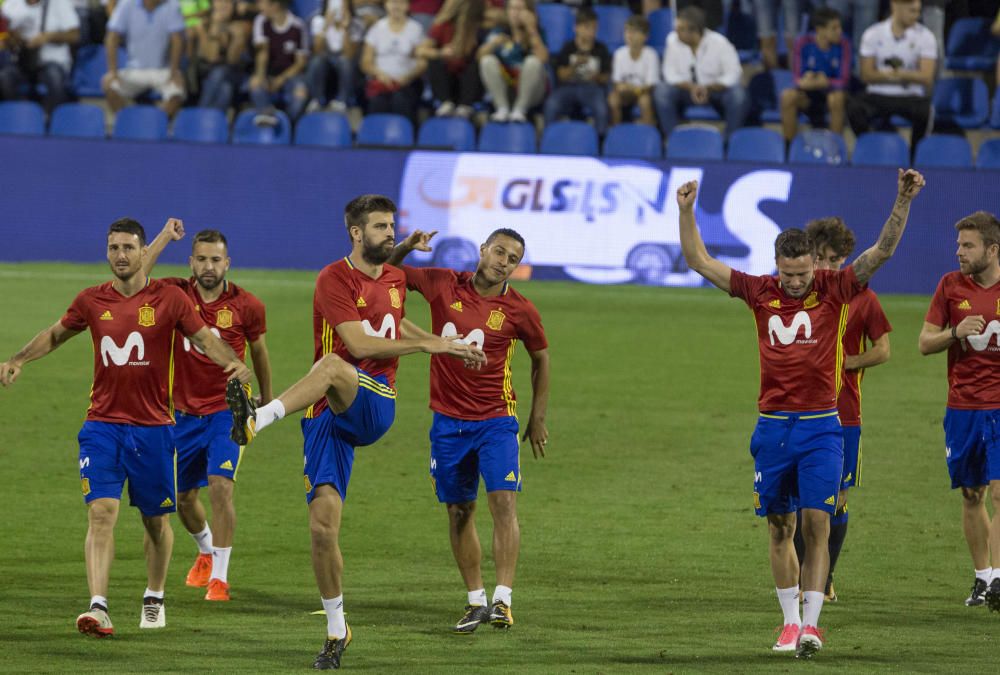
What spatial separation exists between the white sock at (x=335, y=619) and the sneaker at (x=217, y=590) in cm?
195

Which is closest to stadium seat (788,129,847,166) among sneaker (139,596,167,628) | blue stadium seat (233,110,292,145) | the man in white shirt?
the man in white shirt

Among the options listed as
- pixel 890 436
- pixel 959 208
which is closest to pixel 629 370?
pixel 890 436

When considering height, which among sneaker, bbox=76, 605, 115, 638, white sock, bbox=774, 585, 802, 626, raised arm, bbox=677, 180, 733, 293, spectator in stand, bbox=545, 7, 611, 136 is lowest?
sneaker, bbox=76, 605, 115, 638

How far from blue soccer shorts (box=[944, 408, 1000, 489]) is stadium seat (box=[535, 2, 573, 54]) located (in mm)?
16758

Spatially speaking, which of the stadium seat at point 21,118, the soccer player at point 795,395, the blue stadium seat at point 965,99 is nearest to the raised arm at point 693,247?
the soccer player at point 795,395

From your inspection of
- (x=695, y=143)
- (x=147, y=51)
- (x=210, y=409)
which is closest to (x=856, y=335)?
(x=210, y=409)

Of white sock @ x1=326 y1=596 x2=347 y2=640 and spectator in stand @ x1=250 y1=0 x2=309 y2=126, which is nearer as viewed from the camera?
white sock @ x1=326 y1=596 x2=347 y2=640

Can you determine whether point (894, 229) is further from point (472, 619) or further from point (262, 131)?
point (262, 131)

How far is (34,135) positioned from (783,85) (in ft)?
37.6

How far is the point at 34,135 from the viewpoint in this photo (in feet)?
78.7

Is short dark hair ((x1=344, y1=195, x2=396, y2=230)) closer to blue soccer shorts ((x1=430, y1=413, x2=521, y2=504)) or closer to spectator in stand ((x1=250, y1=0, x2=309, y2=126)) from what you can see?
blue soccer shorts ((x1=430, y1=413, x2=521, y2=504))

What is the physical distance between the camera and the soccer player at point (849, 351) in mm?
9688

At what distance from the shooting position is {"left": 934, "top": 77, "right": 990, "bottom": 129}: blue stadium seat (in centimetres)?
2444

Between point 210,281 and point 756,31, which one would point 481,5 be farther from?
point 210,281
